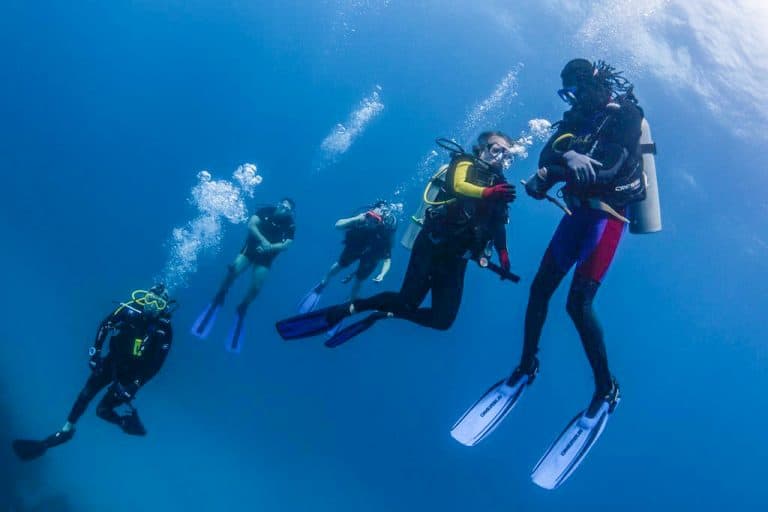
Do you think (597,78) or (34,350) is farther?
(34,350)

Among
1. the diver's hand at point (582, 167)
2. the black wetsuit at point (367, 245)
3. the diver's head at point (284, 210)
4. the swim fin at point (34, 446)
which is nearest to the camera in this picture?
the diver's hand at point (582, 167)

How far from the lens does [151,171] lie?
6216 cm

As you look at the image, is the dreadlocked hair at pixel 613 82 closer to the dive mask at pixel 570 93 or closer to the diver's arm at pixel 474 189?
the dive mask at pixel 570 93

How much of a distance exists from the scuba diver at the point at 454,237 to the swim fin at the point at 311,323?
2cm

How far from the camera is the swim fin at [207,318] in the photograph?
11648 mm

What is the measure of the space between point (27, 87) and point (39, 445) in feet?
273

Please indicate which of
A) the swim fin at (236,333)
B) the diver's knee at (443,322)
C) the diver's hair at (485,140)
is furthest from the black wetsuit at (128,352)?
the diver's hair at (485,140)

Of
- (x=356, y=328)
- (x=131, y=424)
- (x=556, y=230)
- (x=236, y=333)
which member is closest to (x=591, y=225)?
(x=556, y=230)

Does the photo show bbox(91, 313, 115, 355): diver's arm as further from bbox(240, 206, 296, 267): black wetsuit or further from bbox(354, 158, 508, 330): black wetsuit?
bbox(354, 158, 508, 330): black wetsuit

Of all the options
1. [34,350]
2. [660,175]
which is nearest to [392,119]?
[660,175]

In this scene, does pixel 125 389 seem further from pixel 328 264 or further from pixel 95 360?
pixel 328 264

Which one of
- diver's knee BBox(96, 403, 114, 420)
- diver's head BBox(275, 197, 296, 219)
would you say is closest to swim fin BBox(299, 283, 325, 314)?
diver's head BBox(275, 197, 296, 219)

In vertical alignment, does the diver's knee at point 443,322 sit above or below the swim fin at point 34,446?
above

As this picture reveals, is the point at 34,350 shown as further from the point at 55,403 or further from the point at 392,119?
the point at 392,119
